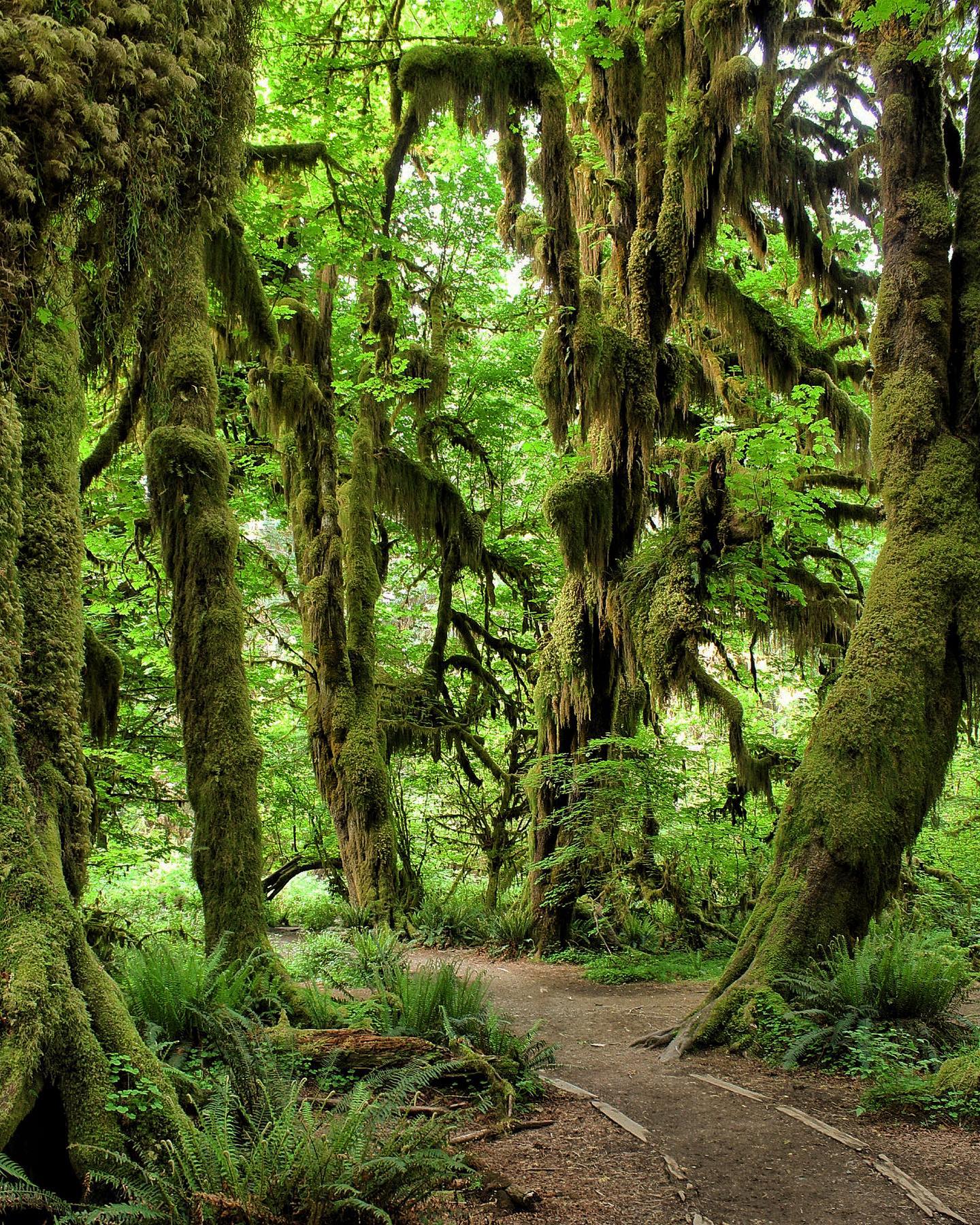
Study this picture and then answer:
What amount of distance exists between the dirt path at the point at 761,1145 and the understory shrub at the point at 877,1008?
0.93ft

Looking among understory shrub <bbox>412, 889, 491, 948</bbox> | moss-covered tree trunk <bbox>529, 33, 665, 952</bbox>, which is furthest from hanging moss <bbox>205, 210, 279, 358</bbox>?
understory shrub <bbox>412, 889, 491, 948</bbox>

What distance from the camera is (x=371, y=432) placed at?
1195cm

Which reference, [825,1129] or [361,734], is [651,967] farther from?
[825,1129]

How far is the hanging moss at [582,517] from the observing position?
401 inches

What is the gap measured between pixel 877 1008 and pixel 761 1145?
1.68 metres

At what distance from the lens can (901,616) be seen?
6.29m

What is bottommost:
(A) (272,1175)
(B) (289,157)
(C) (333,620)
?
(A) (272,1175)

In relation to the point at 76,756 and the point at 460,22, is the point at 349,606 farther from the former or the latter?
the point at 460,22

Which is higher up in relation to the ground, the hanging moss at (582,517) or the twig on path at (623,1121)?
the hanging moss at (582,517)

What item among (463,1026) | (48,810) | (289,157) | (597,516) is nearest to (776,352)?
(597,516)

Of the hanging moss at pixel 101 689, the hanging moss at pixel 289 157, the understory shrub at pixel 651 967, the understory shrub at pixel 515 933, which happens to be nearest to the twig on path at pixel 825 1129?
the understory shrub at pixel 651 967

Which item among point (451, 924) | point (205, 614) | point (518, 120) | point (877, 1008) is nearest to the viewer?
point (877, 1008)

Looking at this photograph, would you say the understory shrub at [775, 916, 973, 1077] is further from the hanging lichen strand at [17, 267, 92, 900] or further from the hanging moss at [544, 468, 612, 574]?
the hanging moss at [544, 468, 612, 574]

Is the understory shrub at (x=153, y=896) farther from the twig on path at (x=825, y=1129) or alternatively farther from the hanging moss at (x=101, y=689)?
the twig on path at (x=825, y=1129)
